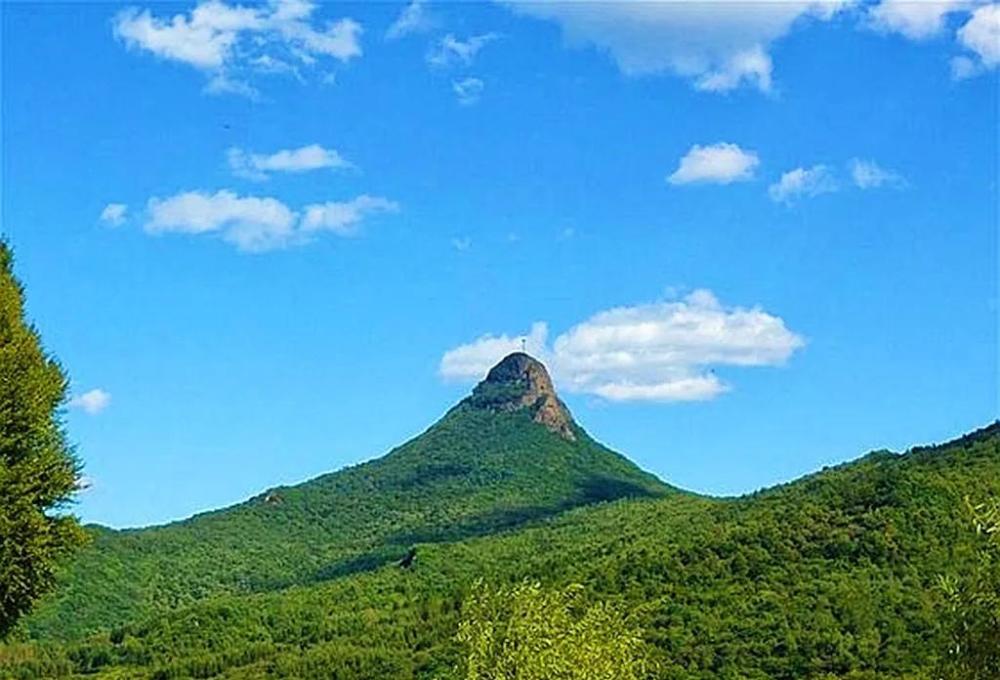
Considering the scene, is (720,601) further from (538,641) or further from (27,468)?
(27,468)

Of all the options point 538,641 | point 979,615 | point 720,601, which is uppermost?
point 720,601

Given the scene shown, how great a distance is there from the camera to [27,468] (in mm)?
23984

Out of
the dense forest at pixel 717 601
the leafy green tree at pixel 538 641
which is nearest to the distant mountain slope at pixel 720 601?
the dense forest at pixel 717 601

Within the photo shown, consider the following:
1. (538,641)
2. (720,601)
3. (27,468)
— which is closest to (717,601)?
(720,601)

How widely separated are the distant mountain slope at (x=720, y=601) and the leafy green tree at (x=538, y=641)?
7185 centimetres

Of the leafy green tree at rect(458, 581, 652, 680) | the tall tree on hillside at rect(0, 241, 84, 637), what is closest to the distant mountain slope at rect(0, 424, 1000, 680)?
the leafy green tree at rect(458, 581, 652, 680)

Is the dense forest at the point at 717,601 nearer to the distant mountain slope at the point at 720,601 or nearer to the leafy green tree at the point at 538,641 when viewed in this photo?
the distant mountain slope at the point at 720,601

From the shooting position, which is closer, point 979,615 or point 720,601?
point 979,615

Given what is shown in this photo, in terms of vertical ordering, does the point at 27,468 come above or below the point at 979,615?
above

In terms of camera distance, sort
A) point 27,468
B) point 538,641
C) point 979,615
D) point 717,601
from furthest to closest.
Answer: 1. point 717,601
2. point 538,641
3. point 27,468
4. point 979,615

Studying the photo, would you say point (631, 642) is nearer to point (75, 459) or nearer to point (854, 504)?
point (75, 459)

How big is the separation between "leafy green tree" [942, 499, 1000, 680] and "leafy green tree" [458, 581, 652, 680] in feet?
40.0

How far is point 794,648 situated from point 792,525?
36.4 m

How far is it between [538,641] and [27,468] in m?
13.0
